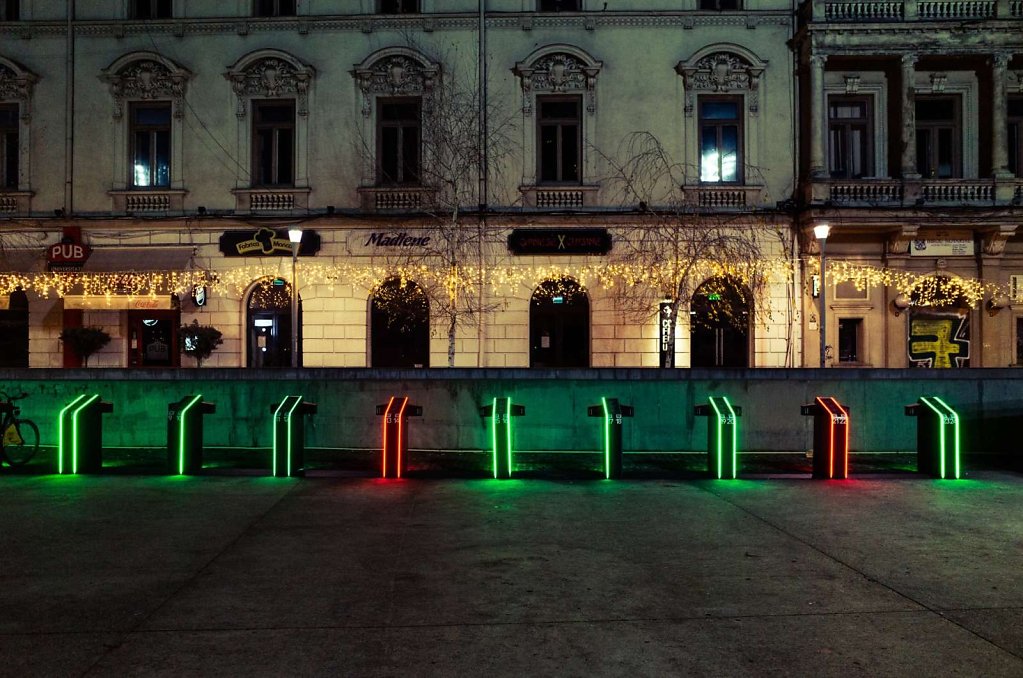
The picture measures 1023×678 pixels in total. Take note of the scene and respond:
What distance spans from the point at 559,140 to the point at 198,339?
1183cm

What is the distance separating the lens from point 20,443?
1214 cm

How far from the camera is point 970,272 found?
78.2 ft

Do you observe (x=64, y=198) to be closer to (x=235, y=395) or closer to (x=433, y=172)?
(x=433, y=172)

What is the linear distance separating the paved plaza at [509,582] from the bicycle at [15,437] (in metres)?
2.11

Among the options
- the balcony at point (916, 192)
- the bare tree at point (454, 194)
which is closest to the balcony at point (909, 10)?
the balcony at point (916, 192)

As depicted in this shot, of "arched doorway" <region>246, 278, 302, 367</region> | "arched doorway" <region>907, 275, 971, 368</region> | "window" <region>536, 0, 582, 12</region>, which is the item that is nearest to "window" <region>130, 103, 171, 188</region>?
"arched doorway" <region>246, 278, 302, 367</region>

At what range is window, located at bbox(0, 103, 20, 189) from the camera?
2488 cm

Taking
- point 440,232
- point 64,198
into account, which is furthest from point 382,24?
point 64,198

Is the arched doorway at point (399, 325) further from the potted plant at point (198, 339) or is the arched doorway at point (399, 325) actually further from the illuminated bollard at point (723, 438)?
the illuminated bollard at point (723, 438)

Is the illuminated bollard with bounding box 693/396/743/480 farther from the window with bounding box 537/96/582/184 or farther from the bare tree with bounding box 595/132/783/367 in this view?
the window with bounding box 537/96/582/184

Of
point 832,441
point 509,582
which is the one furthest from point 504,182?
point 509,582

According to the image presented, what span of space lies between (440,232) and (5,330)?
1371 centimetres

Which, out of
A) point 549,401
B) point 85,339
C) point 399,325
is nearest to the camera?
point 549,401

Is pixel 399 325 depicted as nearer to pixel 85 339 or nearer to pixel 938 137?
pixel 85 339
